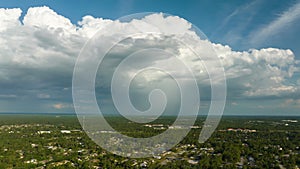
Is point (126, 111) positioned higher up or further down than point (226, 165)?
higher up

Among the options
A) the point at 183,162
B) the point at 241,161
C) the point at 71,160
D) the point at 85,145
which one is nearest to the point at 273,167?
the point at 241,161

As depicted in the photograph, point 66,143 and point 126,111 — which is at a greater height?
point 126,111

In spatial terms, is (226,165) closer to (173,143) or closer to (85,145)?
(173,143)

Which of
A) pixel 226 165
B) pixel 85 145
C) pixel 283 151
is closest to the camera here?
pixel 226 165

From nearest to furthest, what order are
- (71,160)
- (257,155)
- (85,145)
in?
(71,160)
(257,155)
(85,145)

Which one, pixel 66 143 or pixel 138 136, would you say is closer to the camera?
pixel 66 143

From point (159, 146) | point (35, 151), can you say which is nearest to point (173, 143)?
point (159, 146)

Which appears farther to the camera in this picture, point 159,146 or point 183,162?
point 159,146

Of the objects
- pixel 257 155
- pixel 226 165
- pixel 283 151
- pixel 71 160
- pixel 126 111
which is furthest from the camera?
pixel 283 151

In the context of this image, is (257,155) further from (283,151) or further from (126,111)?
(126,111)
